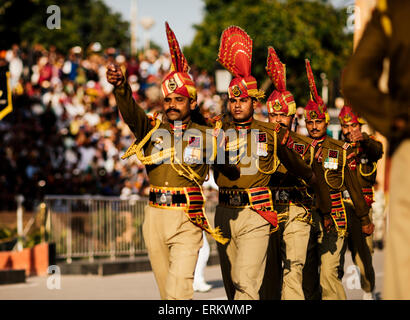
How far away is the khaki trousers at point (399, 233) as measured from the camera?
4.29 m

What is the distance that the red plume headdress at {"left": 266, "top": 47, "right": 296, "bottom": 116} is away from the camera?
31.7 ft

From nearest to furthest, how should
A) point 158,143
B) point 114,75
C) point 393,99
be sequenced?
point 393,99
point 114,75
point 158,143

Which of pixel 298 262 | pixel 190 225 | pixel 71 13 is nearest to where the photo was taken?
pixel 190 225

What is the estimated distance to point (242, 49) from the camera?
8555 mm

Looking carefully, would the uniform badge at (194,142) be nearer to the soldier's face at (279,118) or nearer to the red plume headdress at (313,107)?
the soldier's face at (279,118)

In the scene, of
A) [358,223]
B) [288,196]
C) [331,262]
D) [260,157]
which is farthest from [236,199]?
[358,223]

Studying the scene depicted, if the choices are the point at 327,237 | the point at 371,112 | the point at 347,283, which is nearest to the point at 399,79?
the point at 371,112

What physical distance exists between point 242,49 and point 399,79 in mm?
4265

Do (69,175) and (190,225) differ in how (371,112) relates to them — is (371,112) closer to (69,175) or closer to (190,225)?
(190,225)

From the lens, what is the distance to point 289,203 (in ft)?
30.7

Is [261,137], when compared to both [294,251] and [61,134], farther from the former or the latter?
[61,134]

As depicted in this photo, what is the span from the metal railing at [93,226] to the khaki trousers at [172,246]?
8.56 metres

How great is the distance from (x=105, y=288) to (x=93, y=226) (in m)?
2.71

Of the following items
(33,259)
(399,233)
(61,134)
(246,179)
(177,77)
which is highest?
(61,134)
